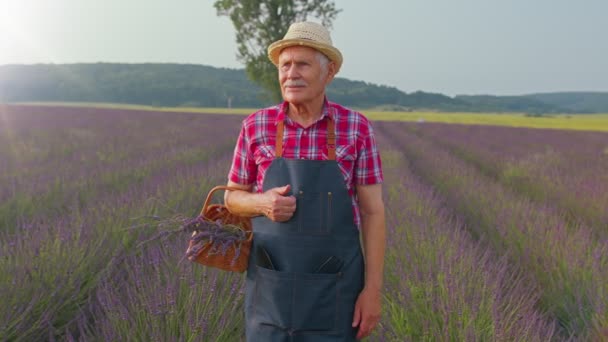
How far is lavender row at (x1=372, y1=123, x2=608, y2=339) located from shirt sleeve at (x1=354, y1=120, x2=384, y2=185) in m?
1.25

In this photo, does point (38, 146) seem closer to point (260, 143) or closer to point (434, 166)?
point (434, 166)

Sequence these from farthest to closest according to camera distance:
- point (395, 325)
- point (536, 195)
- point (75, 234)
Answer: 1. point (536, 195)
2. point (75, 234)
3. point (395, 325)

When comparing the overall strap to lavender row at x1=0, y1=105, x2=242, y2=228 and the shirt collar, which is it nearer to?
the shirt collar

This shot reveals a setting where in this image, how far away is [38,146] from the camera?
9719 millimetres

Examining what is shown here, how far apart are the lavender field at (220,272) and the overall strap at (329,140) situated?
474mm

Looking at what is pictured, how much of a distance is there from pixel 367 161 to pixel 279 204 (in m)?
0.34

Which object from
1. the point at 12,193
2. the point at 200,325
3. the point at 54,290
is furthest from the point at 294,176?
the point at 12,193

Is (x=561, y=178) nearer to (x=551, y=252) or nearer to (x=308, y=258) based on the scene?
(x=551, y=252)

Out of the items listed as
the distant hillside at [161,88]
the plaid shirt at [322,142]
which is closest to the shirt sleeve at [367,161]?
the plaid shirt at [322,142]

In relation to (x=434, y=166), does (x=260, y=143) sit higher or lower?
higher

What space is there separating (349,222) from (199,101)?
91712 millimetres

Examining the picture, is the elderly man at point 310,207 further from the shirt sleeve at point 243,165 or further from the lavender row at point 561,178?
the lavender row at point 561,178

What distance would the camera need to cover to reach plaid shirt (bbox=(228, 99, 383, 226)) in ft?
5.10

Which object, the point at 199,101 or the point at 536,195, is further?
the point at 199,101
